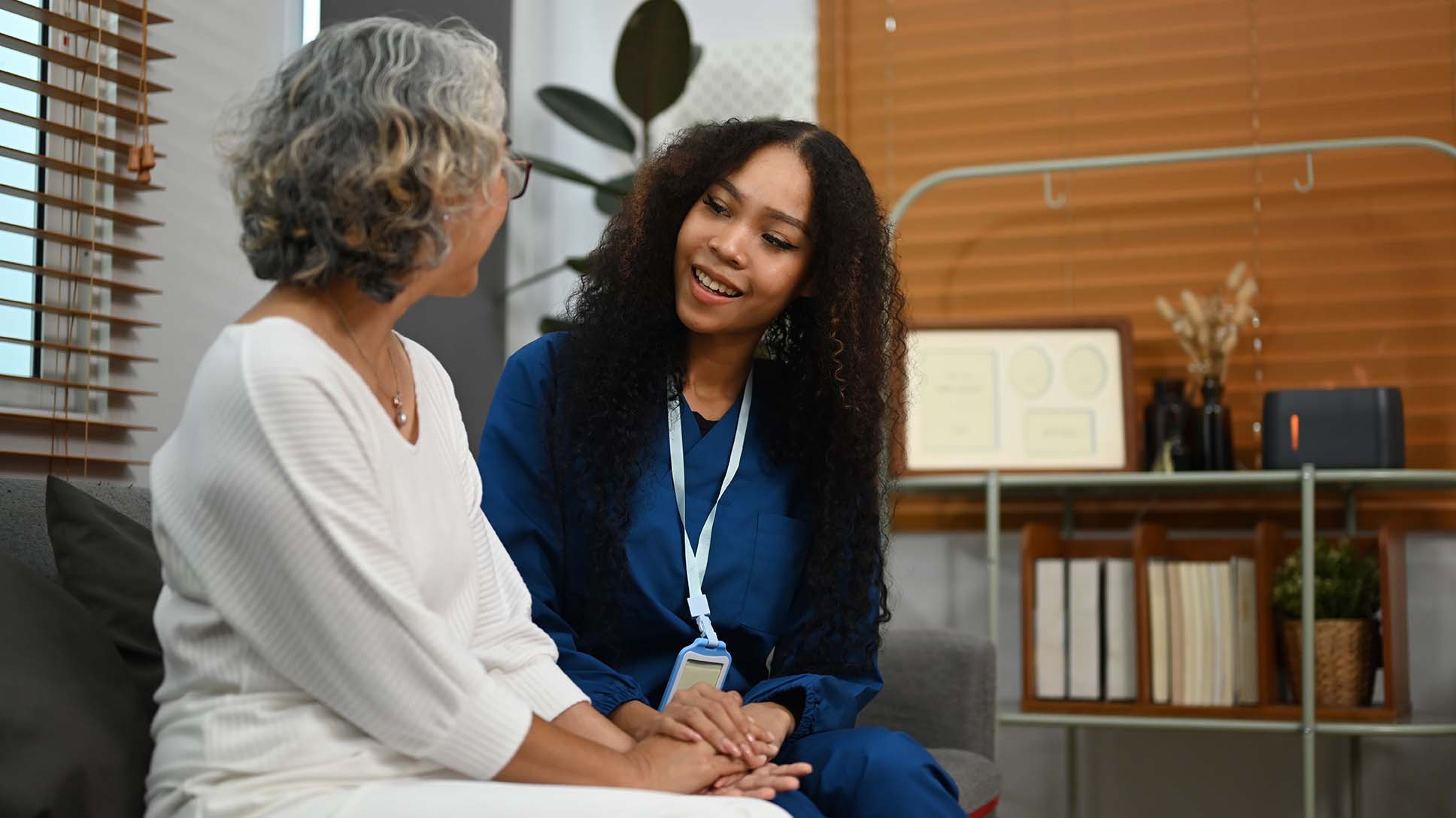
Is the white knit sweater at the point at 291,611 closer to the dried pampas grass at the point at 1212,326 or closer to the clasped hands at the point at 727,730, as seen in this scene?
the clasped hands at the point at 727,730

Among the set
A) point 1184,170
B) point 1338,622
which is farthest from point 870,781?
point 1184,170

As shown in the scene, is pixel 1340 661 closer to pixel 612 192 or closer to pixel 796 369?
pixel 796 369

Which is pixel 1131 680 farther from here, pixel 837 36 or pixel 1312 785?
pixel 837 36

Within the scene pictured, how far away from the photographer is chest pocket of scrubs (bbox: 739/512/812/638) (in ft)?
5.86

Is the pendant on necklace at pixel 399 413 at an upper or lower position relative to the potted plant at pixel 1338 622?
upper

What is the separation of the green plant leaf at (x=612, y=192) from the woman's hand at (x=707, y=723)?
1.84 meters

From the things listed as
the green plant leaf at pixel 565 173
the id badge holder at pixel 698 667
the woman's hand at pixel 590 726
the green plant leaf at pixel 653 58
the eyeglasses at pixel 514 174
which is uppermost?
the green plant leaf at pixel 653 58

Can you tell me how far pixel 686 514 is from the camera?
1.78m

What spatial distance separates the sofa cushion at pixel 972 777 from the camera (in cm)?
207

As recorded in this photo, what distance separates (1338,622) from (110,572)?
248 centimetres

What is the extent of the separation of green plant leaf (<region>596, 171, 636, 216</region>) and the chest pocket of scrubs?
1584 mm

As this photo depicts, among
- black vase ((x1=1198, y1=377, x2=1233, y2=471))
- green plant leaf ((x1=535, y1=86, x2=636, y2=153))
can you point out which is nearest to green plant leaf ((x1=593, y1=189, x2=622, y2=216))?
green plant leaf ((x1=535, y1=86, x2=636, y2=153))

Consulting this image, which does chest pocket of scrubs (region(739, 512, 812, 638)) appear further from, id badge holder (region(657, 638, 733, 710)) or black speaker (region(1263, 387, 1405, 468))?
black speaker (region(1263, 387, 1405, 468))

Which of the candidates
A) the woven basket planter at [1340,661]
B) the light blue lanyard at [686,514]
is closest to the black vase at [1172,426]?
the woven basket planter at [1340,661]
